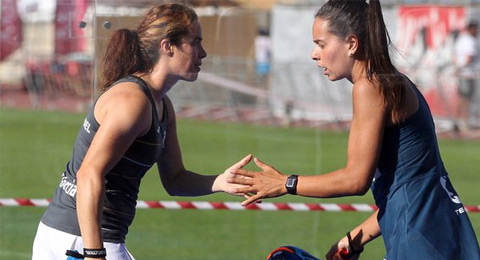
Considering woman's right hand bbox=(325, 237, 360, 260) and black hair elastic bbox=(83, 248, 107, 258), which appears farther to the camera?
woman's right hand bbox=(325, 237, 360, 260)

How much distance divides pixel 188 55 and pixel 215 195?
21.8 ft

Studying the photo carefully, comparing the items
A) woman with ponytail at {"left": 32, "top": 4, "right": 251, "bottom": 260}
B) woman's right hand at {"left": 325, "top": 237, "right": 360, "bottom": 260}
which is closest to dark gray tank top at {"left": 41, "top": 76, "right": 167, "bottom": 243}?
woman with ponytail at {"left": 32, "top": 4, "right": 251, "bottom": 260}

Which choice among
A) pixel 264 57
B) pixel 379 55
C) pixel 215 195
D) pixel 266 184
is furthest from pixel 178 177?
pixel 264 57

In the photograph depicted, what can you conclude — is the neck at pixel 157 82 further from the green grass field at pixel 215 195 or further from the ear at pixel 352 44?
the green grass field at pixel 215 195

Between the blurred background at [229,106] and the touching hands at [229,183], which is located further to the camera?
the blurred background at [229,106]

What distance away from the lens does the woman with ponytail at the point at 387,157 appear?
3939mm

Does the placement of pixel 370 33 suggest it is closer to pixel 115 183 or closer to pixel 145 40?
pixel 145 40

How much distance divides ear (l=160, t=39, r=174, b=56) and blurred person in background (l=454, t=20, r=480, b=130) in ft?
47.5

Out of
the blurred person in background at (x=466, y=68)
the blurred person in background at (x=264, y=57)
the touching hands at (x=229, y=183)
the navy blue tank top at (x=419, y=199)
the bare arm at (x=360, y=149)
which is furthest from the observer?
the blurred person in background at (x=466, y=68)

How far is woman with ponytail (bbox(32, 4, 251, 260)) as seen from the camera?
3844 millimetres

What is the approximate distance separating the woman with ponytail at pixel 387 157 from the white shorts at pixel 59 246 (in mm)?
592

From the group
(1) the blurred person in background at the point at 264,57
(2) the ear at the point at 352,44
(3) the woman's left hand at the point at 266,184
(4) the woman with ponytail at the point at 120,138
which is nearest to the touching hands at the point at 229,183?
(4) the woman with ponytail at the point at 120,138

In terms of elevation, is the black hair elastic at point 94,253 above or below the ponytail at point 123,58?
below

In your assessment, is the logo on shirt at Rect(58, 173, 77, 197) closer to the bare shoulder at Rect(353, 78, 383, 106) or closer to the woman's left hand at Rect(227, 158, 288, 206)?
the woman's left hand at Rect(227, 158, 288, 206)
